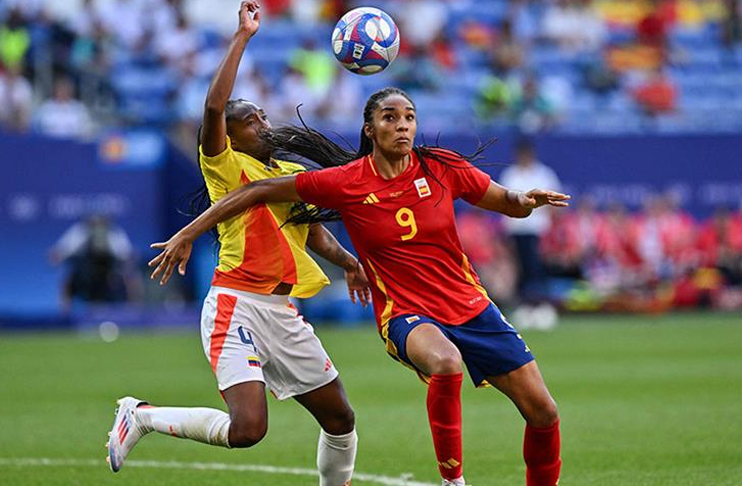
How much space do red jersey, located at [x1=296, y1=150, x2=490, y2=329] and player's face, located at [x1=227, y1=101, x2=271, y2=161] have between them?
1.51 feet

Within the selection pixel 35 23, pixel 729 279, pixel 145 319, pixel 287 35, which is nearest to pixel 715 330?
pixel 729 279

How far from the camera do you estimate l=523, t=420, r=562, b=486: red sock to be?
21.2 ft

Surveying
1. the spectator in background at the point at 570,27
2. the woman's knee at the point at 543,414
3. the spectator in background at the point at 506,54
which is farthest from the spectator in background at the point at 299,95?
the woman's knee at the point at 543,414

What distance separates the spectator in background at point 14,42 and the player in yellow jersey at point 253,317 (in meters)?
15.3

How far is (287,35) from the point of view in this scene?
24.4 metres

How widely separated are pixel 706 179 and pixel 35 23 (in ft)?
37.6

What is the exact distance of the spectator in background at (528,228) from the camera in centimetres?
1912

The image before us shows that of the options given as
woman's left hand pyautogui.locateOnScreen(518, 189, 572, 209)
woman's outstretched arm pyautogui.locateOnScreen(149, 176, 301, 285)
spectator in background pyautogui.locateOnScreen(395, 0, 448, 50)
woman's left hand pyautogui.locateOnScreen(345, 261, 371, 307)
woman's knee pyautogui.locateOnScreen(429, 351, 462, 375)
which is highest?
spectator in background pyautogui.locateOnScreen(395, 0, 448, 50)

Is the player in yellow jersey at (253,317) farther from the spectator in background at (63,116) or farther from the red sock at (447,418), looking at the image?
the spectator in background at (63,116)

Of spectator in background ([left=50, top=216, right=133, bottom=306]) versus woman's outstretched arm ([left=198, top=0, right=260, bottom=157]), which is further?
spectator in background ([left=50, top=216, right=133, bottom=306])

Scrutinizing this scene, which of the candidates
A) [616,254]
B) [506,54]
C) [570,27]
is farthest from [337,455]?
[570,27]

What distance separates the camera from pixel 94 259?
19891 mm

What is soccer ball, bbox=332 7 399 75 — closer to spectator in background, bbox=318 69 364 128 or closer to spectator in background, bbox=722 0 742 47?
spectator in background, bbox=318 69 364 128

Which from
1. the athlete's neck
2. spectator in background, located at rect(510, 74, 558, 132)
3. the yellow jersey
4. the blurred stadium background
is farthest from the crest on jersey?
spectator in background, located at rect(510, 74, 558, 132)
